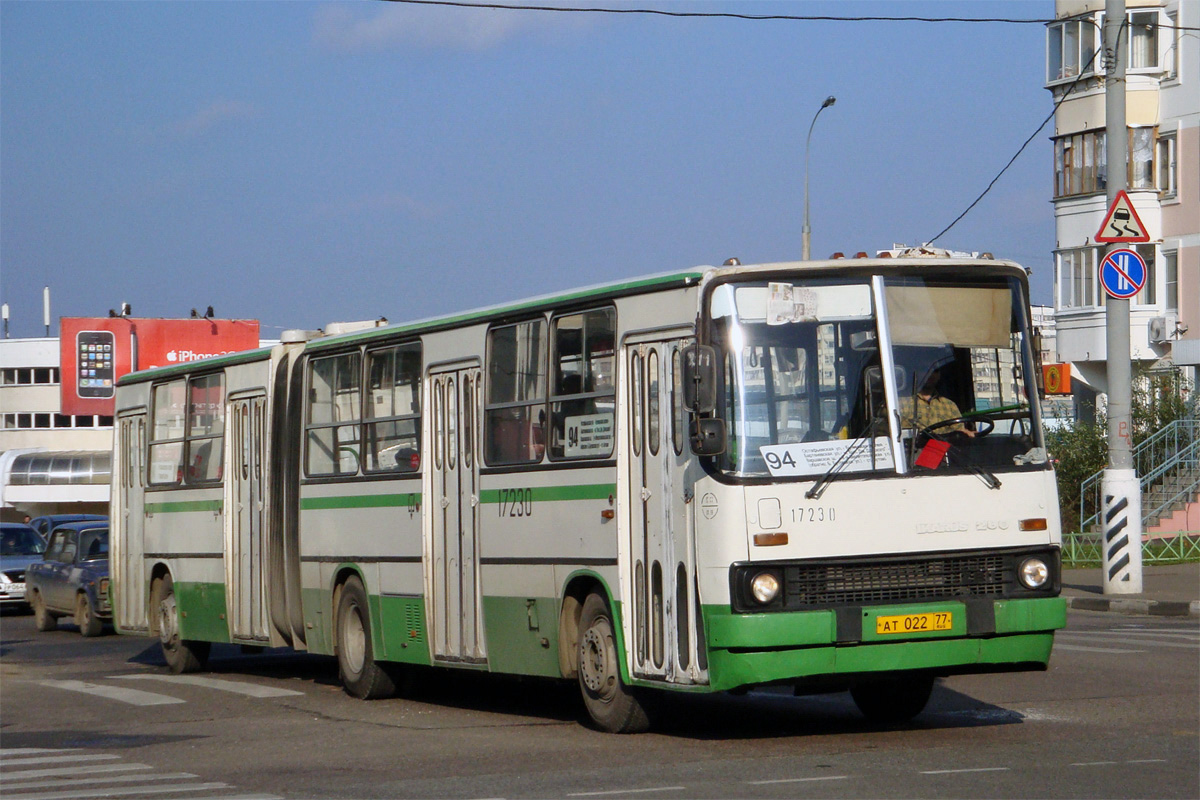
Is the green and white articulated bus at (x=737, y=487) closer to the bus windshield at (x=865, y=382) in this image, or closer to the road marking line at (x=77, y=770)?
the bus windshield at (x=865, y=382)

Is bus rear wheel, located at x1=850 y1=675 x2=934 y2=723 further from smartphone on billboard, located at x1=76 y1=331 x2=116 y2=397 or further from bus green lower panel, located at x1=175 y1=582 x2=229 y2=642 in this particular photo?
smartphone on billboard, located at x1=76 y1=331 x2=116 y2=397

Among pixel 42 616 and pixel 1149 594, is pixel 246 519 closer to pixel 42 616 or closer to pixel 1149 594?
pixel 42 616

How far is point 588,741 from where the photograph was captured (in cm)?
1131

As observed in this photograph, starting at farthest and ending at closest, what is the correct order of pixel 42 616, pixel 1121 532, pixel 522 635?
pixel 42 616, pixel 1121 532, pixel 522 635

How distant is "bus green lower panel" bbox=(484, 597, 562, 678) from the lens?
1220cm

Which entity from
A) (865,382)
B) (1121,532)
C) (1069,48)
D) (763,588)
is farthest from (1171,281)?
(763,588)

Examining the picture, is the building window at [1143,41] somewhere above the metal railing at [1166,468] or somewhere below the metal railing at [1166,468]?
above

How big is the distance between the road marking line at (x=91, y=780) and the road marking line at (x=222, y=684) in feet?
16.8

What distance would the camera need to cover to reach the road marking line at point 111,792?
9.69 m

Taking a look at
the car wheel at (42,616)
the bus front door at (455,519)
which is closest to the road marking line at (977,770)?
the bus front door at (455,519)

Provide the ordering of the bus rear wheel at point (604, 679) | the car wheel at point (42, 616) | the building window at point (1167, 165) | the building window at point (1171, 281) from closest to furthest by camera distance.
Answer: the bus rear wheel at point (604, 679) → the car wheel at point (42, 616) → the building window at point (1167, 165) → the building window at point (1171, 281)

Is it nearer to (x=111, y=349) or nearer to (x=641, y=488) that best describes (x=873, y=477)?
(x=641, y=488)

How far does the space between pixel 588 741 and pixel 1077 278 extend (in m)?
35.4

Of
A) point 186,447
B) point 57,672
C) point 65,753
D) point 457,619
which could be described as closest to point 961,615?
point 457,619
